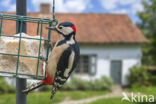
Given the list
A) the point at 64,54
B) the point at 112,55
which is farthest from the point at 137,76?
the point at 64,54

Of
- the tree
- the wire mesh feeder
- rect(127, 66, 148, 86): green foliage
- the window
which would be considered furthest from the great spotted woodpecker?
the tree

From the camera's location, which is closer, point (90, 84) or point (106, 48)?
point (90, 84)

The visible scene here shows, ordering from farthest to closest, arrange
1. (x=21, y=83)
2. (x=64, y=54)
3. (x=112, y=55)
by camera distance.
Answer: (x=112, y=55), (x=21, y=83), (x=64, y=54)

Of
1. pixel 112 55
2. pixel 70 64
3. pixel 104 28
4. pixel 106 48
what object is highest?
pixel 104 28

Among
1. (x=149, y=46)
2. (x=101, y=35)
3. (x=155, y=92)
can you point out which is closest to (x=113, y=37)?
(x=101, y=35)

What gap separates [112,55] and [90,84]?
7.27 feet

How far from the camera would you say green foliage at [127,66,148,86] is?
13695 mm

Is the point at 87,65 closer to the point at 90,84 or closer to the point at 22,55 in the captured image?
the point at 90,84

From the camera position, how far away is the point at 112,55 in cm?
1377

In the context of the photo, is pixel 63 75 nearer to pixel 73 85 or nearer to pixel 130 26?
pixel 73 85

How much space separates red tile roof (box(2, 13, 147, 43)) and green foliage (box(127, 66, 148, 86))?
1648 mm

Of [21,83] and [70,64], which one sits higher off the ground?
[70,64]

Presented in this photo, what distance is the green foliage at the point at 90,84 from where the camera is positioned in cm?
1275

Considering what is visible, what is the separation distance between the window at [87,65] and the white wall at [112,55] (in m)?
A: 0.26
